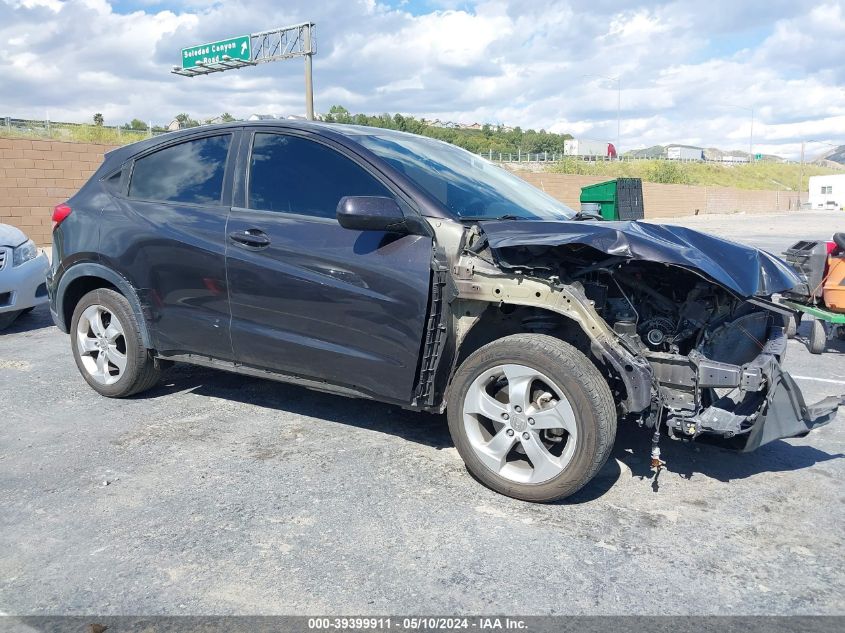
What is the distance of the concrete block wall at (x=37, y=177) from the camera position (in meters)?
16.2

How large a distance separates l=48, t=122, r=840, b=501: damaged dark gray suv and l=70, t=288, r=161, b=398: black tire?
0.08 ft

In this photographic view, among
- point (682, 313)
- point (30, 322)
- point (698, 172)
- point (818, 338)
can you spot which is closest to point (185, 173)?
point (682, 313)

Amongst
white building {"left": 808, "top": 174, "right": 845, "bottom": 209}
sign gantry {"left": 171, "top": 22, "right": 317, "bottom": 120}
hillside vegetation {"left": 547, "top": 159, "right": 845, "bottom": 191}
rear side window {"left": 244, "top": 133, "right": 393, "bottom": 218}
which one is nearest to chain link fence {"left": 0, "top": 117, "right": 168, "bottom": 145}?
sign gantry {"left": 171, "top": 22, "right": 317, "bottom": 120}

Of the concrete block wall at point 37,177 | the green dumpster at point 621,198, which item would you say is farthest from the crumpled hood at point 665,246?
the concrete block wall at point 37,177

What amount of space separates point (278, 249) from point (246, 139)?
82 centimetres

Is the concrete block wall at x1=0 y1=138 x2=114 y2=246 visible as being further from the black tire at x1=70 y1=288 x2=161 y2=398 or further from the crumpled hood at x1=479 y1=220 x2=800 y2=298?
the crumpled hood at x1=479 y1=220 x2=800 y2=298

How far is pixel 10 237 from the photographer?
Result: 7449 millimetres

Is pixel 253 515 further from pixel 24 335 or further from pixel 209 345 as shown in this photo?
pixel 24 335

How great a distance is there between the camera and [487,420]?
140 inches

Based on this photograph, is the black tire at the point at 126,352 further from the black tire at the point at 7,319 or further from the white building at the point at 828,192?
the white building at the point at 828,192

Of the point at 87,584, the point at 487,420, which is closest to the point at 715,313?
the point at 487,420

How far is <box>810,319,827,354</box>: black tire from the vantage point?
6508mm

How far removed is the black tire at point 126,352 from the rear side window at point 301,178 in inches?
48.5

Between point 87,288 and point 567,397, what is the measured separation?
3.51 meters
